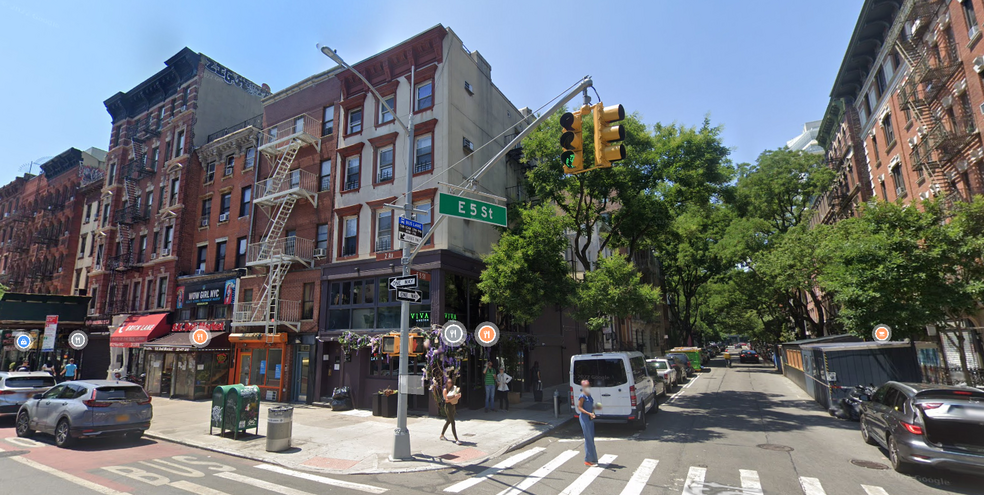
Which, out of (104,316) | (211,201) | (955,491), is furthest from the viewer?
(104,316)

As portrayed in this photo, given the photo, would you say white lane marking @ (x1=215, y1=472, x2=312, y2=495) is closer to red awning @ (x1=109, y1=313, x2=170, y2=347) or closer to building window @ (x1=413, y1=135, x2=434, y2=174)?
building window @ (x1=413, y1=135, x2=434, y2=174)

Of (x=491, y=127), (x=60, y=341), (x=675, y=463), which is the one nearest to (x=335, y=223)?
(x=491, y=127)

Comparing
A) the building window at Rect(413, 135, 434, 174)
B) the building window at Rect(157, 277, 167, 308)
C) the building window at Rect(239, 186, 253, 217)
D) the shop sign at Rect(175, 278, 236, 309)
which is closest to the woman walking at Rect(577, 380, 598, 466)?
the building window at Rect(413, 135, 434, 174)

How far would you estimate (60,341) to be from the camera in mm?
33719

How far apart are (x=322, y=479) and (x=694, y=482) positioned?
6.92m

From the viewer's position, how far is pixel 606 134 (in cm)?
708

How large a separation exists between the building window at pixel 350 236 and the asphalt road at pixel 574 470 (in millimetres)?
10499

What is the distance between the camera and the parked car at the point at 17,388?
50.8ft

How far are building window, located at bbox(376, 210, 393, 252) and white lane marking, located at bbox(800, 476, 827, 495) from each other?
627 inches

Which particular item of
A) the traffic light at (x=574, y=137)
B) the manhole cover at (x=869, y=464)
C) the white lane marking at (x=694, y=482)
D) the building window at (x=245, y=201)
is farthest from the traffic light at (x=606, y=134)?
the building window at (x=245, y=201)

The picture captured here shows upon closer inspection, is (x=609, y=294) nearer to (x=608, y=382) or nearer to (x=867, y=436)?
(x=608, y=382)

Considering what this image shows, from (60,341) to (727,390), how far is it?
44.4m

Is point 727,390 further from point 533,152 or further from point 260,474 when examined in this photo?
point 260,474

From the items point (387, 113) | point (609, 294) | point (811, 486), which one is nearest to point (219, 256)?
point (387, 113)
